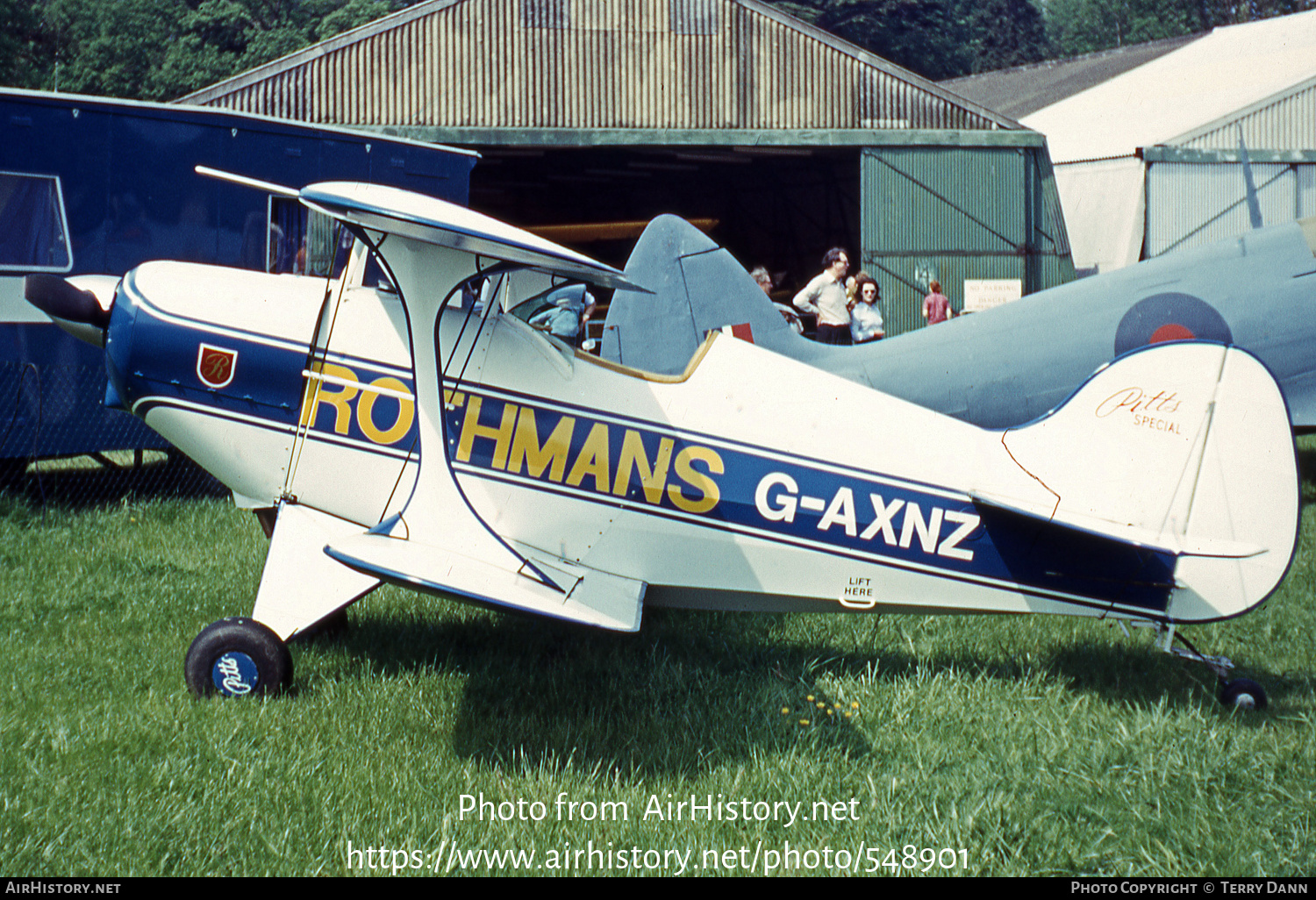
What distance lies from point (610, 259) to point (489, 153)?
5.88m

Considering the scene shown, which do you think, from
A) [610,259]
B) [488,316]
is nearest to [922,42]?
[610,259]

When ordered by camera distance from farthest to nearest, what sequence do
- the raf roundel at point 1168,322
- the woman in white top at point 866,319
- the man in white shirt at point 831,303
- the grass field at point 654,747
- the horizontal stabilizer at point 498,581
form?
the woman in white top at point 866,319, the man in white shirt at point 831,303, the raf roundel at point 1168,322, the horizontal stabilizer at point 498,581, the grass field at point 654,747

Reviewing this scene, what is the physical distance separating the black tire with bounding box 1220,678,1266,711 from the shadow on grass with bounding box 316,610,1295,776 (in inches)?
2.4

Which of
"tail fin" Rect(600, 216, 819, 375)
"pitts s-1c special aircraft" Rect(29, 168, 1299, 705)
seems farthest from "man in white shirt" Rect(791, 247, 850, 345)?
"pitts s-1c special aircraft" Rect(29, 168, 1299, 705)

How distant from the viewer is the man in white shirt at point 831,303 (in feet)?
40.1

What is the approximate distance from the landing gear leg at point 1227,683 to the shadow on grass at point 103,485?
7.20m

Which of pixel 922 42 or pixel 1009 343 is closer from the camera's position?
pixel 1009 343

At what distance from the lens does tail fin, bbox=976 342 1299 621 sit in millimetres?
4094

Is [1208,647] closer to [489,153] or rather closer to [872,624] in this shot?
[872,624]

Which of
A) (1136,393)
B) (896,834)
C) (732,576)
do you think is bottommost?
(896,834)

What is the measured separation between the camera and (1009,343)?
23.2ft

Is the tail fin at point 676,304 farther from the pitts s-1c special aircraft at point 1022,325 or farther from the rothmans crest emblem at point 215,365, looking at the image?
the rothmans crest emblem at point 215,365

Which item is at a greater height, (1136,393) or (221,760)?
(1136,393)

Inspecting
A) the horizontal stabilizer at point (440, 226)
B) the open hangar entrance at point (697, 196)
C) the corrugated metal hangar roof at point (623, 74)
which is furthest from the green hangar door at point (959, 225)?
the horizontal stabilizer at point (440, 226)
